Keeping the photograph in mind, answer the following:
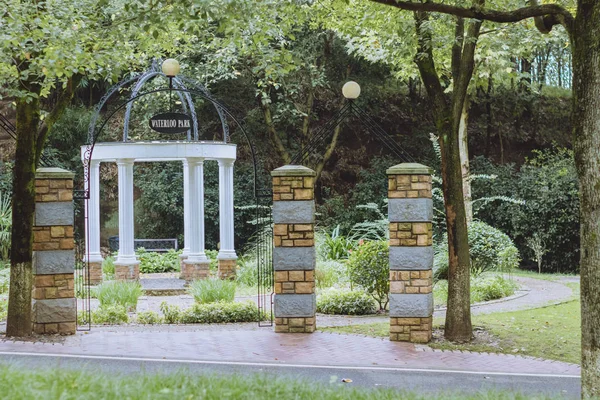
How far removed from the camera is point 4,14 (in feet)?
32.3

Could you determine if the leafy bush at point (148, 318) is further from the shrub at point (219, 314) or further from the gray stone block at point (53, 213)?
the gray stone block at point (53, 213)

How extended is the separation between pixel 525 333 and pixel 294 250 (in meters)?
3.41

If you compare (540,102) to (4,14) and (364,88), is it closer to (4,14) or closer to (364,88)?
(364,88)

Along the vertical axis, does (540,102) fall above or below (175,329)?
above

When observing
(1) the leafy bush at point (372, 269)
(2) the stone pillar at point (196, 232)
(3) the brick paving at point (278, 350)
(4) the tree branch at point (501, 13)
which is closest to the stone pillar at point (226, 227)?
(2) the stone pillar at point (196, 232)

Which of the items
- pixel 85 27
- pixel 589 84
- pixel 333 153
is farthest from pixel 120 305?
pixel 333 153

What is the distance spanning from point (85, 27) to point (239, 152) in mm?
15199

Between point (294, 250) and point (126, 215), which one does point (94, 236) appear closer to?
point (126, 215)

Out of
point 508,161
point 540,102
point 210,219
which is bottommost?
point 210,219

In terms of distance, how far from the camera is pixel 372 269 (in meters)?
13.4

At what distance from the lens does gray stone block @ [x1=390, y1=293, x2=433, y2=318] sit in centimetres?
1066

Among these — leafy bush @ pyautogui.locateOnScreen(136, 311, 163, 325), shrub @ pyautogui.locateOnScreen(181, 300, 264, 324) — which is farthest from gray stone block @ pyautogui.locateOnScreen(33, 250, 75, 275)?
shrub @ pyautogui.locateOnScreen(181, 300, 264, 324)

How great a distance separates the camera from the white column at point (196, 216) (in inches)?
715

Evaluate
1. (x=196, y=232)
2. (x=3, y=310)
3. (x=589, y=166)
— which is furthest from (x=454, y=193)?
(x=196, y=232)
